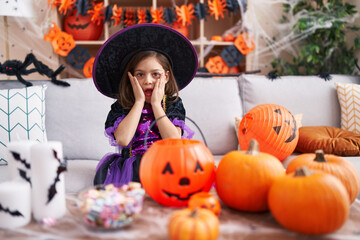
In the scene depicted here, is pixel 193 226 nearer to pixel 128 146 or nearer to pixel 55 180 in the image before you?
pixel 55 180

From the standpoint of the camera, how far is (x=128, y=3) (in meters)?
3.18

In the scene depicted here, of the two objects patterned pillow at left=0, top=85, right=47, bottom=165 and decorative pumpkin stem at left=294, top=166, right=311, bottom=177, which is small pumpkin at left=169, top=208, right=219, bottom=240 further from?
patterned pillow at left=0, top=85, right=47, bottom=165

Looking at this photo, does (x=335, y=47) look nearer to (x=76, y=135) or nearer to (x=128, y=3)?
(x=128, y=3)

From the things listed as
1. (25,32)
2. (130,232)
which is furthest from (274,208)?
(25,32)

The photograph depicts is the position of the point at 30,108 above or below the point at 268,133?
above

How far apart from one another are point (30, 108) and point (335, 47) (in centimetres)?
276

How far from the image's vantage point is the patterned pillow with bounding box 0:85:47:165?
5.26ft

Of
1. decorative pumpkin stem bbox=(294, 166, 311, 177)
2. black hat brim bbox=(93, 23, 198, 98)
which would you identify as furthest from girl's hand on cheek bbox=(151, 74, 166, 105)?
decorative pumpkin stem bbox=(294, 166, 311, 177)

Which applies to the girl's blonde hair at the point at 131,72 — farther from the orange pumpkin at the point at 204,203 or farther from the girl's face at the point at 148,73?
the orange pumpkin at the point at 204,203

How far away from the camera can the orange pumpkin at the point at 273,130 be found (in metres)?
1.64

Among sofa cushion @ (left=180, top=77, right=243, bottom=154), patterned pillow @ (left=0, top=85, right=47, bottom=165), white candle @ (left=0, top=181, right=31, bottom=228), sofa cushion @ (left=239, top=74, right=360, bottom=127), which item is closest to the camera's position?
white candle @ (left=0, top=181, right=31, bottom=228)

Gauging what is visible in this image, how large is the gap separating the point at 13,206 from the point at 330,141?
1.58m

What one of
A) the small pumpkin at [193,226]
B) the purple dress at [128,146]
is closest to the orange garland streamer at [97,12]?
the purple dress at [128,146]

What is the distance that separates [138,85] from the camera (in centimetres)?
137
